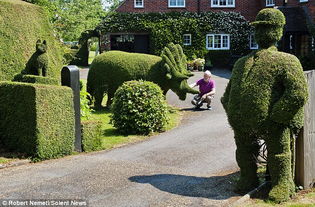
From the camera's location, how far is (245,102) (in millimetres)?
6266

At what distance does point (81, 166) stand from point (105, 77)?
7.60 m

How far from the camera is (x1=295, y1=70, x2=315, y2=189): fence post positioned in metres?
6.83

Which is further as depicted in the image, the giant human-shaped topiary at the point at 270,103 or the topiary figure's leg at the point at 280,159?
the topiary figure's leg at the point at 280,159

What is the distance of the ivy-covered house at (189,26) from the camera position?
3281cm

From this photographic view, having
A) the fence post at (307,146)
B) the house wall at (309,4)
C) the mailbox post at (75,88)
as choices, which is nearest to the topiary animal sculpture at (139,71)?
the mailbox post at (75,88)

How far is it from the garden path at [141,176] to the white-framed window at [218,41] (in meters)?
23.3

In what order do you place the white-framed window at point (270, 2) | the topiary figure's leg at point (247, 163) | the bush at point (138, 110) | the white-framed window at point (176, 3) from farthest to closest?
1. the white-framed window at point (176, 3)
2. the white-framed window at point (270, 2)
3. the bush at point (138, 110)
4. the topiary figure's leg at point (247, 163)

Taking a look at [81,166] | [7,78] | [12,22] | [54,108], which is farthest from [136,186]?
[12,22]

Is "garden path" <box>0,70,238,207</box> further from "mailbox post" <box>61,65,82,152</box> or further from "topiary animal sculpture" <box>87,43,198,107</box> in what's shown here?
"topiary animal sculpture" <box>87,43,198,107</box>

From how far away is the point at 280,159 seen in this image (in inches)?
247

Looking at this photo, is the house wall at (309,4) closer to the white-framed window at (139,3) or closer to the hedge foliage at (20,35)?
the white-framed window at (139,3)

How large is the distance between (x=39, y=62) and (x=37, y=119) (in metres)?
4.98

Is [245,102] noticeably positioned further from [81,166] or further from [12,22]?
[12,22]

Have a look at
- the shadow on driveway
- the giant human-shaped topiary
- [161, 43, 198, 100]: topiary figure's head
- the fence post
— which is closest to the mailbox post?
the shadow on driveway
